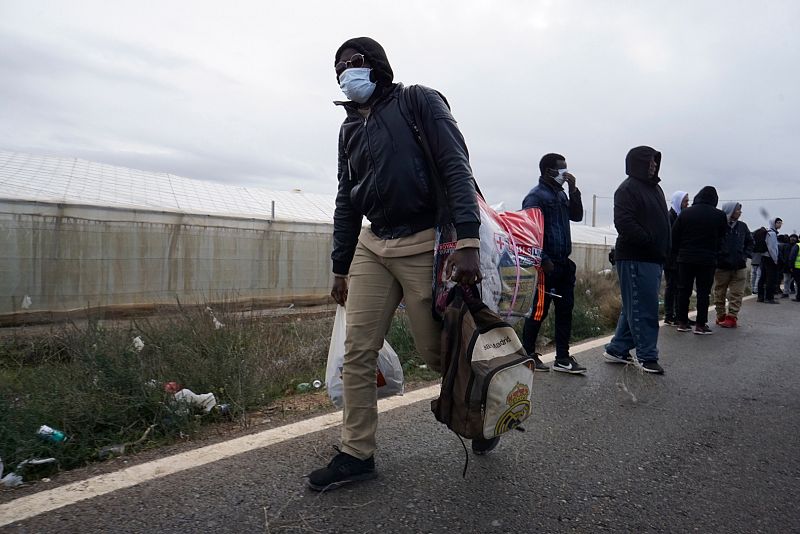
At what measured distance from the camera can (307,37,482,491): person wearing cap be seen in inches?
98.3

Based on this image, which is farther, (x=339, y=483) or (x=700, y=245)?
(x=700, y=245)

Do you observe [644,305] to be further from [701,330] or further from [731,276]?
[731,276]

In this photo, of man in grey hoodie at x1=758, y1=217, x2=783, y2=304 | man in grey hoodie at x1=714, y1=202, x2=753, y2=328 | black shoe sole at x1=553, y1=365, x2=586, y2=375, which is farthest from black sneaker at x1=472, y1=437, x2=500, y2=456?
man in grey hoodie at x1=758, y1=217, x2=783, y2=304

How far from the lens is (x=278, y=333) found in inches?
231

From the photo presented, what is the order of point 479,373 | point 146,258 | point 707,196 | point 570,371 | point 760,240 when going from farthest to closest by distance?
1. point 760,240
2. point 146,258
3. point 707,196
4. point 570,371
5. point 479,373

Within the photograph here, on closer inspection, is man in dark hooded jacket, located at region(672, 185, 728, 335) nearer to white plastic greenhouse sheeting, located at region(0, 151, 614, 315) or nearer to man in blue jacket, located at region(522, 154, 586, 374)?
man in blue jacket, located at region(522, 154, 586, 374)

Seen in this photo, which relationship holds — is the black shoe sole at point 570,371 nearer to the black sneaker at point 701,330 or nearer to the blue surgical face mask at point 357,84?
the blue surgical face mask at point 357,84

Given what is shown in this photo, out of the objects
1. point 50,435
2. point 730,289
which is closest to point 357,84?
point 50,435

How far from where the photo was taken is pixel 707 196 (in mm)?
7516

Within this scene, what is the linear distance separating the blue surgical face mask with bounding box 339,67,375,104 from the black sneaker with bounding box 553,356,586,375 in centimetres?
314

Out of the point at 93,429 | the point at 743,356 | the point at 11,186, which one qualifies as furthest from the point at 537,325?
the point at 11,186

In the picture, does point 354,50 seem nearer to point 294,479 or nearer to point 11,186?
point 294,479

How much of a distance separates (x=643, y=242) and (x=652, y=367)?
3.55 feet

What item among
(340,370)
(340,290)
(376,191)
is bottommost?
(340,370)
